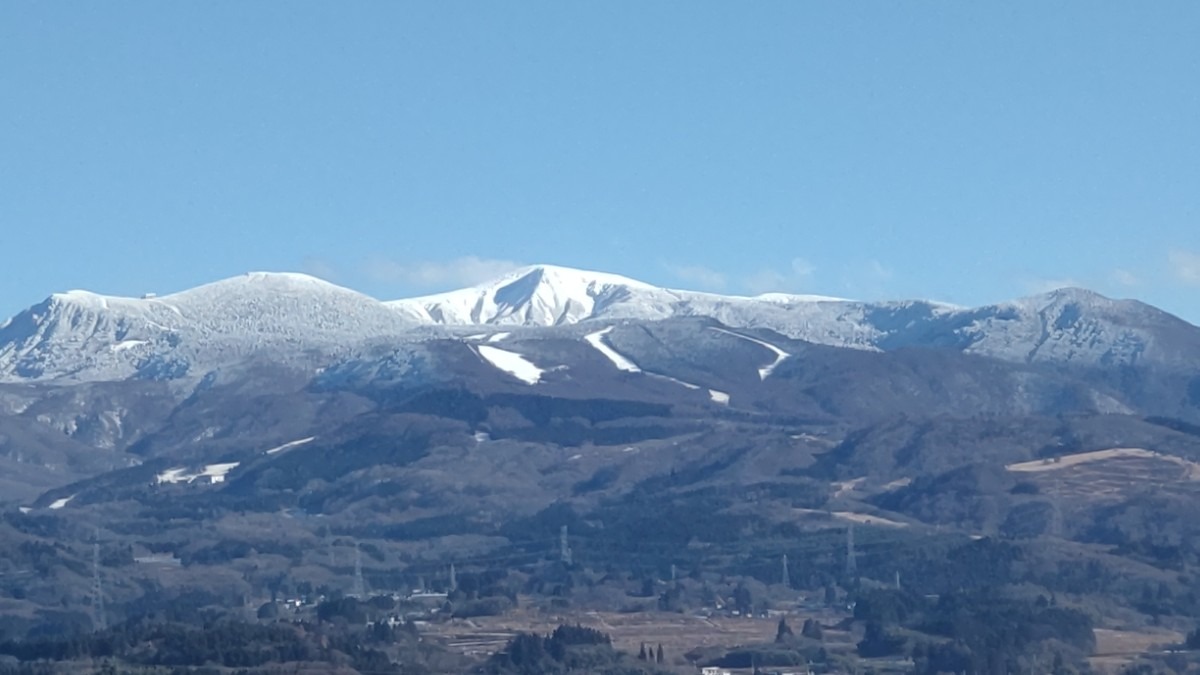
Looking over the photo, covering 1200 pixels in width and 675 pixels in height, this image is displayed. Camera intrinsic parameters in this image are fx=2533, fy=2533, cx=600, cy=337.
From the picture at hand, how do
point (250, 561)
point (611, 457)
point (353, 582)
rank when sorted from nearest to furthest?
point (353, 582), point (250, 561), point (611, 457)

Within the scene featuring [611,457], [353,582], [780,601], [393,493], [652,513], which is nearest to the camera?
[780,601]

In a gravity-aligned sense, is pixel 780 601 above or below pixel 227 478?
below

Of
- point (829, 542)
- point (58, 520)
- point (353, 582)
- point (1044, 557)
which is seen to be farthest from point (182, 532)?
point (1044, 557)

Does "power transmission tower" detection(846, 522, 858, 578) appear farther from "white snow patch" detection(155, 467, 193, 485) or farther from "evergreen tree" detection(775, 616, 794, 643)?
"white snow patch" detection(155, 467, 193, 485)

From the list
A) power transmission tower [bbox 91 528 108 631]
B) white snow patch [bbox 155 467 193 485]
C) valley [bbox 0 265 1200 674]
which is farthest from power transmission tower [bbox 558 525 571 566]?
white snow patch [bbox 155 467 193 485]

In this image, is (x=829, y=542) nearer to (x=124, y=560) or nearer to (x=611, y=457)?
(x=124, y=560)

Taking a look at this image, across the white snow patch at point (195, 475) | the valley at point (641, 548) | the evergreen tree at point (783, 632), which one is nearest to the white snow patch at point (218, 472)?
the white snow patch at point (195, 475)
